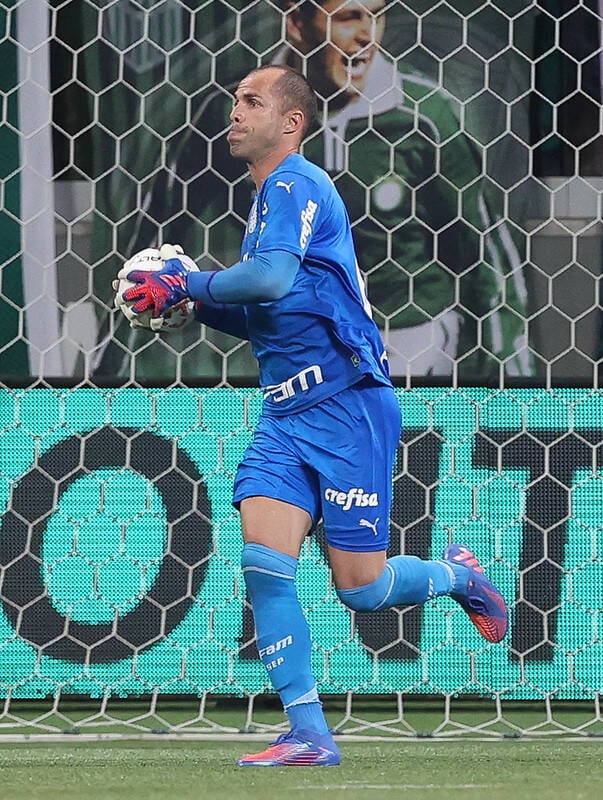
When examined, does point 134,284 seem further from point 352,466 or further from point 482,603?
point 482,603

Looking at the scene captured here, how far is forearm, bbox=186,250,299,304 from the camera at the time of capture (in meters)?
3.18

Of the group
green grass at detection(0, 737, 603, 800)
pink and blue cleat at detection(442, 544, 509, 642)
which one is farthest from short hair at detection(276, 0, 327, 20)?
green grass at detection(0, 737, 603, 800)

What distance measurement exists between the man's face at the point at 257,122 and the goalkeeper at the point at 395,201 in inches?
38.3

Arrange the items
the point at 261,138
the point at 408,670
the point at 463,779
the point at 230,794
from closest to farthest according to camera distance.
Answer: the point at 230,794
the point at 463,779
the point at 261,138
the point at 408,670

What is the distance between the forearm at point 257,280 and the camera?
3.18m

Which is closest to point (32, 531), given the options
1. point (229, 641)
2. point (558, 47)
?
point (229, 641)

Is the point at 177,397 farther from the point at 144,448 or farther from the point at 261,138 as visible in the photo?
the point at 261,138

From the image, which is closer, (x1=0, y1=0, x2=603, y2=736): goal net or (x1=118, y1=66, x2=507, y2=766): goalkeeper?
(x1=118, y1=66, x2=507, y2=766): goalkeeper

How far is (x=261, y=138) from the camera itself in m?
3.43

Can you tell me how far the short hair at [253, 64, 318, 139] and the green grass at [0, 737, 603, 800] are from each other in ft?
4.83

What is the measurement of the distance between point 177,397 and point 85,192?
67 centimetres

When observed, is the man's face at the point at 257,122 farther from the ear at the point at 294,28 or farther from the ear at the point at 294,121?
the ear at the point at 294,28

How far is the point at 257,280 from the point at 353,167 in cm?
136

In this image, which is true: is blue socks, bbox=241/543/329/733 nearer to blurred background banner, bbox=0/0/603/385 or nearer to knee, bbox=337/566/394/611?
knee, bbox=337/566/394/611
